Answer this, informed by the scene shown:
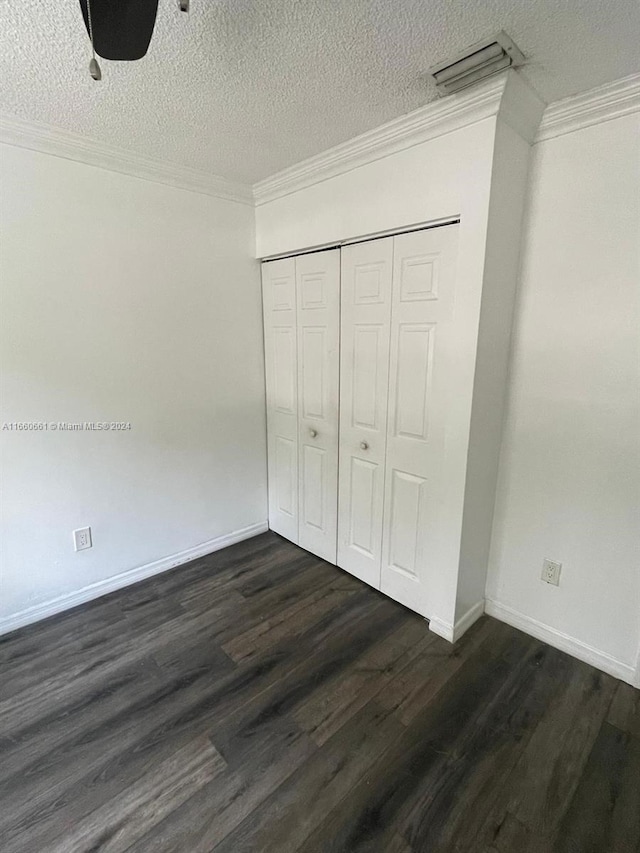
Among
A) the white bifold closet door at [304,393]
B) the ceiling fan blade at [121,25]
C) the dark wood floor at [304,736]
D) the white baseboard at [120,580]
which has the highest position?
the ceiling fan blade at [121,25]

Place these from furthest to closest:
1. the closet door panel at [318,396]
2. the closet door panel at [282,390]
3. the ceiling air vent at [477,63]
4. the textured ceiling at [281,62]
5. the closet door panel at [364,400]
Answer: the closet door panel at [282,390] → the closet door panel at [318,396] → the closet door panel at [364,400] → the ceiling air vent at [477,63] → the textured ceiling at [281,62]

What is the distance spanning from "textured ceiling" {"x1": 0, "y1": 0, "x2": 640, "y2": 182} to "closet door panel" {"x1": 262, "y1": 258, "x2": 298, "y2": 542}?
0.86 m

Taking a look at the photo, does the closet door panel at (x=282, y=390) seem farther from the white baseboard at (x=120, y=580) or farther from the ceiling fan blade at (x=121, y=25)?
the ceiling fan blade at (x=121, y=25)

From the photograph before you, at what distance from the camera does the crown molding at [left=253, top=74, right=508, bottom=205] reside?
1.55 metres

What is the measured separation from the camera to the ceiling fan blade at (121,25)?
94 cm

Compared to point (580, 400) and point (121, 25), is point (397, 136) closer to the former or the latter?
point (121, 25)

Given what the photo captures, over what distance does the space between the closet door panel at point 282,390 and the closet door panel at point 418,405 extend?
2.66 feet

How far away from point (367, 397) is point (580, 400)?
100 centimetres

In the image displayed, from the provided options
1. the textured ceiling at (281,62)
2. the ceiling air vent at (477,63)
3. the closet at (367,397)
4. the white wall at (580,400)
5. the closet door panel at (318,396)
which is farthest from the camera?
the closet door panel at (318,396)

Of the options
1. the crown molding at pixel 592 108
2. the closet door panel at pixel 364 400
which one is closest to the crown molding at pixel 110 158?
the closet door panel at pixel 364 400

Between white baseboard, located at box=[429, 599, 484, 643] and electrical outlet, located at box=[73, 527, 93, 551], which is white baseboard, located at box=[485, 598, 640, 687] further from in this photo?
electrical outlet, located at box=[73, 527, 93, 551]

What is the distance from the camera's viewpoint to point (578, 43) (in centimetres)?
132

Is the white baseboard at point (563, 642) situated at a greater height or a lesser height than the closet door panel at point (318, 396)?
lesser

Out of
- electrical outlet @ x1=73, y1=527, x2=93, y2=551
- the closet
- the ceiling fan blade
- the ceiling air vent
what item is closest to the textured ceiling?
the ceiling air vent
